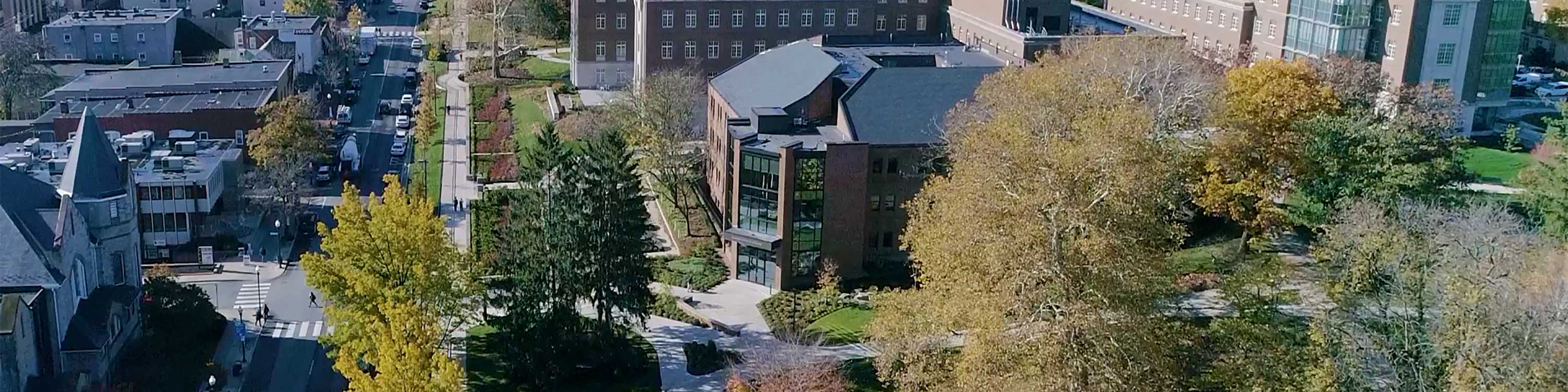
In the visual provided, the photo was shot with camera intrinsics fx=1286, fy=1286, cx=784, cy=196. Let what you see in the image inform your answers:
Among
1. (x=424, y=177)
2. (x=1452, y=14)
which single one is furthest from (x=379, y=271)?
(x=1452, y=14)

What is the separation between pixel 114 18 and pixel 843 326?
75564 millimetres

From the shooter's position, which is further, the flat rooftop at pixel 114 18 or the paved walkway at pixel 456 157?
the flat rooftop at pixel 114 18

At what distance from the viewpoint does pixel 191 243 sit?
56562mm

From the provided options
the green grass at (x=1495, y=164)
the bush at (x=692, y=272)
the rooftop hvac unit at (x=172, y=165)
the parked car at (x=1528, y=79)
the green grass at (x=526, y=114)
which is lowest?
the bush at (x=692, y=272)

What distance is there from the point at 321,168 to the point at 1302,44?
192 feet

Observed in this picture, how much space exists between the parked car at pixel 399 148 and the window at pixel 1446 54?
6245 cm

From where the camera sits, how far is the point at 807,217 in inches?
2082

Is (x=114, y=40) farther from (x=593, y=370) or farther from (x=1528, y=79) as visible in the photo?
(x=1528, y=79)

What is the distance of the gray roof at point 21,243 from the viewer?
40062mm

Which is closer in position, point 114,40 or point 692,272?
point 692,272

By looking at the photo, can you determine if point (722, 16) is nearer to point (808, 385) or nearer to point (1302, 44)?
point (1302, 44)

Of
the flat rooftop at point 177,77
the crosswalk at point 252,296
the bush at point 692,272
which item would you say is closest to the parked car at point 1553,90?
the bush at point 692,272

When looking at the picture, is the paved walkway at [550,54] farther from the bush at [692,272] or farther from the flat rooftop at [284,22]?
the bush at [692,272]

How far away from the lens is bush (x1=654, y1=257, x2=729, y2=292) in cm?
5391
